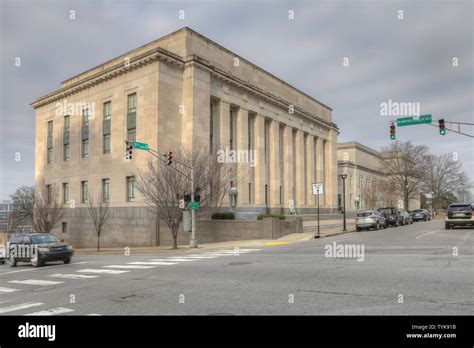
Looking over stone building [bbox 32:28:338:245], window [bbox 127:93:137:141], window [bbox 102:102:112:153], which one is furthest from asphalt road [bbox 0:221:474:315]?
window [bbox 102:102:112:153]

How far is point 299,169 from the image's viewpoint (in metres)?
61.0

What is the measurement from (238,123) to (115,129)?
14.0 meters

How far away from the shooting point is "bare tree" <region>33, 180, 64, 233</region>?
146 ft

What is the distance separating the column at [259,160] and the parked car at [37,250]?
31.6 m

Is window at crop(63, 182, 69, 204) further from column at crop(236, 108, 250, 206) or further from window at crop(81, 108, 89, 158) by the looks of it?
column at crop(236, 108, 250, 206)

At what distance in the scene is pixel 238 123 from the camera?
158 feet

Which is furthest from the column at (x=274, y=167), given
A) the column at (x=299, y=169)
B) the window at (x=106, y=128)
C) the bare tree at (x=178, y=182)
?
the window at (x=106, y=128)

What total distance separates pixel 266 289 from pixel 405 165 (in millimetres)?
74036

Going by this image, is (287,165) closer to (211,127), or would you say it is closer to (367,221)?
(211,127)

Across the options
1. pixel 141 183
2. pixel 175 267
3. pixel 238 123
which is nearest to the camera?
pixel 175 267

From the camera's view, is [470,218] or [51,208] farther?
[51,208]

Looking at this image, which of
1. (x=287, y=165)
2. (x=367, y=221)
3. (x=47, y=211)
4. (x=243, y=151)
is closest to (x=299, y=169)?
(x=287, y=165)
